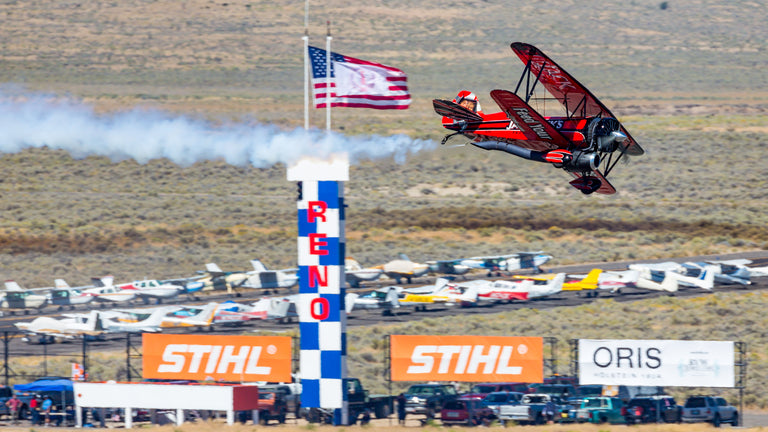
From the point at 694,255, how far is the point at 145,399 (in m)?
49.3

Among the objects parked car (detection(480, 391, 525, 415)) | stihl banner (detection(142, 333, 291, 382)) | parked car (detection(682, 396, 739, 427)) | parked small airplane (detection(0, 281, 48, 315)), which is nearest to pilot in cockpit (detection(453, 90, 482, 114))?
stihl banner (detection(142, 333, 291, 382))

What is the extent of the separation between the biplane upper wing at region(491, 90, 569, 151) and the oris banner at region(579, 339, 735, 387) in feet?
25.0

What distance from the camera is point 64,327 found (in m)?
52.4

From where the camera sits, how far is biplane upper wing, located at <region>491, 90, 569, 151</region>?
96.0 ft

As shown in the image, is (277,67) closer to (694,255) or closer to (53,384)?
(694,255)

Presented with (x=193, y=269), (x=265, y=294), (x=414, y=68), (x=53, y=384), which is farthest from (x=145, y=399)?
(x=414, y=68)

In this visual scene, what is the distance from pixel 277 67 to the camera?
14912 centimetres

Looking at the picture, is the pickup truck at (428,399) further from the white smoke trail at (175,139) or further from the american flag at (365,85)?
the american flag at (365,85)

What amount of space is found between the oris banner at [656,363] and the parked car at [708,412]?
6.02 feet

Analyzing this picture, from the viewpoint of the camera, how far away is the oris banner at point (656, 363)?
34.2 metres

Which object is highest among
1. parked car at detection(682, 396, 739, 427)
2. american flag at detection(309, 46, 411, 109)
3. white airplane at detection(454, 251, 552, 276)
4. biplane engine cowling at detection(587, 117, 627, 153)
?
american flag at detection(309, 46, 411, 109)

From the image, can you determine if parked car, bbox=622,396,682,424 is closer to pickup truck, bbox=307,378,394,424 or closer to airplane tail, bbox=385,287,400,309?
pickup truck, bbox=307,378,394,424

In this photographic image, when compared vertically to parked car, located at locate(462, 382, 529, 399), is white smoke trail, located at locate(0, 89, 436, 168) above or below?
above

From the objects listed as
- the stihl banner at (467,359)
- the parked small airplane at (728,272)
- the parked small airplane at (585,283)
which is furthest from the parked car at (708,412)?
the parked small airplane at (728,272)
